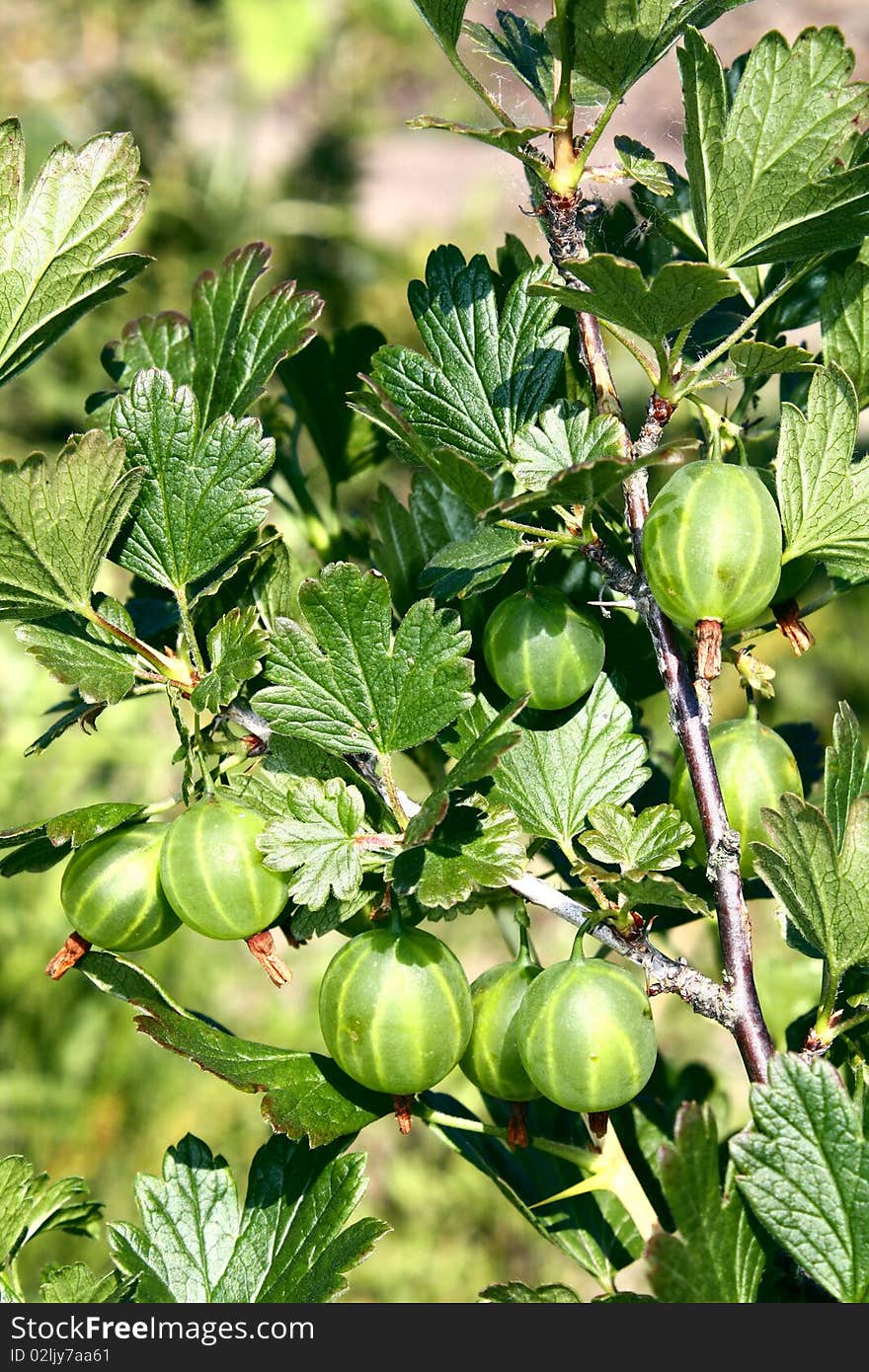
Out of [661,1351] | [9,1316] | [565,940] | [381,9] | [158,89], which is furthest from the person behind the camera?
[381,9]

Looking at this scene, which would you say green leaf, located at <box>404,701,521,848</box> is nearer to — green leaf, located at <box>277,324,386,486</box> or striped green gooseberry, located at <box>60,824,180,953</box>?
striped green gooseberry, located at <box>60,824,180,953</box>

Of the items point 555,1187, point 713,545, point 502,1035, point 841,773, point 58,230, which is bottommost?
point 555,1187

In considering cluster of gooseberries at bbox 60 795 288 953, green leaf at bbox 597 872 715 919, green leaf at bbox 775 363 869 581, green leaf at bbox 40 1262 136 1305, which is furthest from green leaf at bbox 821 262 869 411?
green leaf at bbox 40 1262 136 1305

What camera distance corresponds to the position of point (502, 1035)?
580 mm

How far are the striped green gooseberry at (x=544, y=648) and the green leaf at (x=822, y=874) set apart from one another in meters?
0.12

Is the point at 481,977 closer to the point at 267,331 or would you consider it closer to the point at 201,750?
A: the point at 201,750

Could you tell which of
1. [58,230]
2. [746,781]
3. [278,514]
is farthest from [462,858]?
[278,514]

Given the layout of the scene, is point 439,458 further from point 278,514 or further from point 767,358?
point 278,514

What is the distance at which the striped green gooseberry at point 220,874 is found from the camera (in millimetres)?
539

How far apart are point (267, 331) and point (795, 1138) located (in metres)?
0.48

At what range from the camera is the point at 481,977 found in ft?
2.08

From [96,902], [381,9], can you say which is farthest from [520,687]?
[381,9]

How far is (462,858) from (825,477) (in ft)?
0.82

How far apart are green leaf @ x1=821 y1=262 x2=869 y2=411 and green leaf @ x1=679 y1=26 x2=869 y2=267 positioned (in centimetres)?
7
